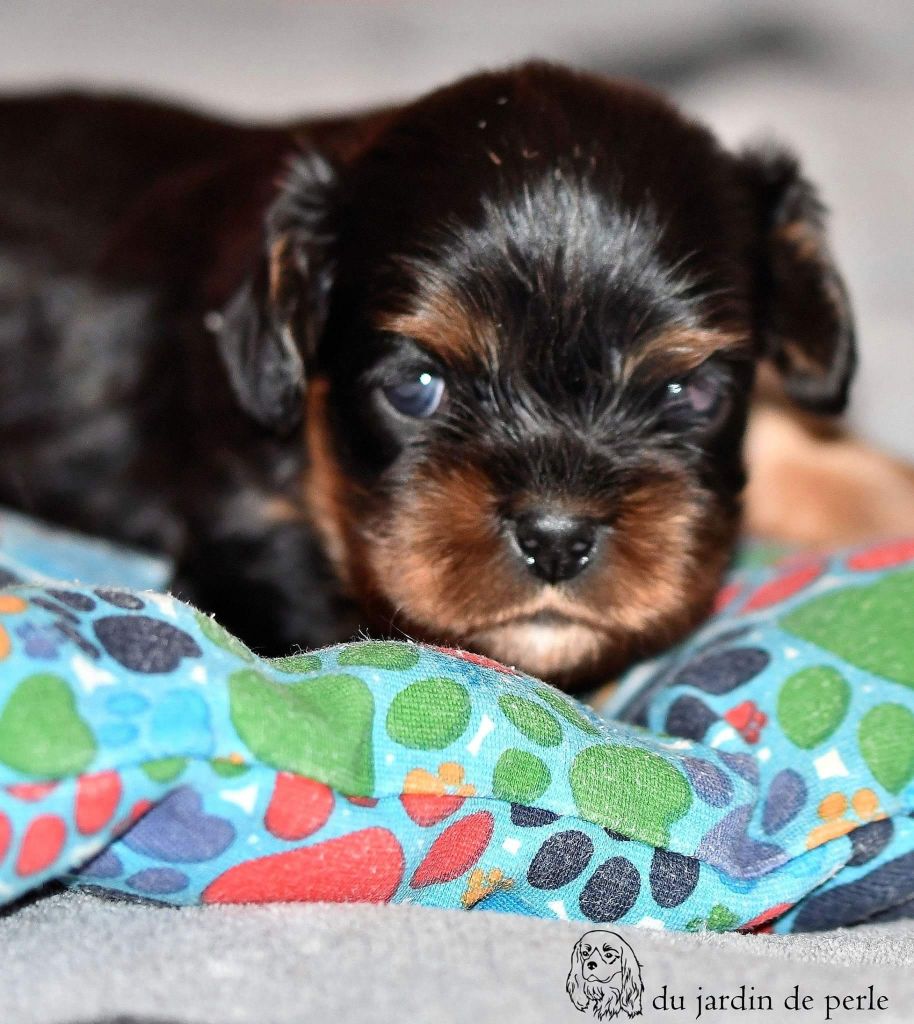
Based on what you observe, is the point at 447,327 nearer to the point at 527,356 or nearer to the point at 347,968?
the point at 527,356

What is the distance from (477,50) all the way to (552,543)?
3.27 meters

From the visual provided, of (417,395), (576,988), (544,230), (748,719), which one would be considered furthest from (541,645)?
(576,988)

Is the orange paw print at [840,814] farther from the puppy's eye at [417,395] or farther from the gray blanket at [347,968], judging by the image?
the puppy's eye at [417,395]

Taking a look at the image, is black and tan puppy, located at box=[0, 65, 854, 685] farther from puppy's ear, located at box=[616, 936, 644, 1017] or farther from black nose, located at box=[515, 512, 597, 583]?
puppy's ear, located at box=[616, 936, 644, 1017]

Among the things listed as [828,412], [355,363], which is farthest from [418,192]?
[828,412]

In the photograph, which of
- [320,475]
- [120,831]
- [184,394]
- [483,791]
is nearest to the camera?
[120,831]

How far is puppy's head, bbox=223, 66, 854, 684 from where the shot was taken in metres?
1.99

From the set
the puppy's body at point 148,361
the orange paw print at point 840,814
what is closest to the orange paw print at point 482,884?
the orange paw print at point 840,814

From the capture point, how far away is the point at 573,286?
6.60 ft

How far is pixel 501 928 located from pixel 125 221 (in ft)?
6.92

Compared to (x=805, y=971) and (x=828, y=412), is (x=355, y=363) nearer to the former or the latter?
(x=828, y=412)

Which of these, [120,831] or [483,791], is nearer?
[120,831]

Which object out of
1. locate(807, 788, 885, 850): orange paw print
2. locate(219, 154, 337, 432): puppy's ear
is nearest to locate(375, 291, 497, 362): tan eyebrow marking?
locate(219, 154, 337, 432): puppy's ear

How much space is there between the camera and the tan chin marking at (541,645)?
2.04 m
